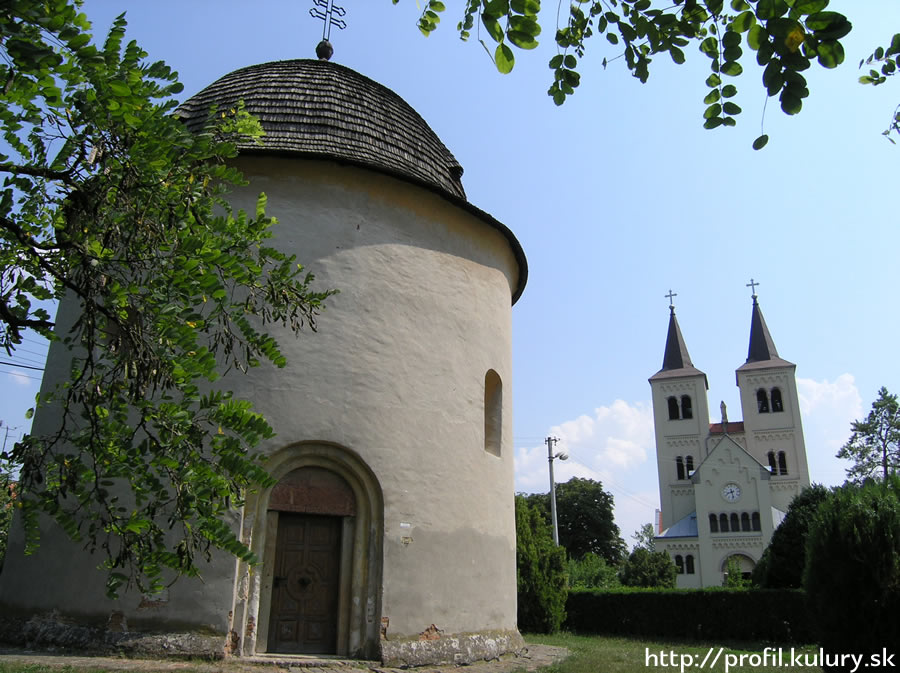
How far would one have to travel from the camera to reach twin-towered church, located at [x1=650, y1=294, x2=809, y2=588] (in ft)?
159

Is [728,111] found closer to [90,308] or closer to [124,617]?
[90,308]

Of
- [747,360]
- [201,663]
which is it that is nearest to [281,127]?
[201,663]

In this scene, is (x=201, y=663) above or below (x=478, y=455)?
below

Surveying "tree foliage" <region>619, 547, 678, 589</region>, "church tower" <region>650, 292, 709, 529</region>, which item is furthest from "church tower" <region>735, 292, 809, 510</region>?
"tree foliage" <region>619, 547, 678, 589</region>

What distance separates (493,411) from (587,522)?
48.6 m

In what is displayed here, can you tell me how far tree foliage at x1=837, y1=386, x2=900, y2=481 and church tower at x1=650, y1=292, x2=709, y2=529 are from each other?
1339 centimetres

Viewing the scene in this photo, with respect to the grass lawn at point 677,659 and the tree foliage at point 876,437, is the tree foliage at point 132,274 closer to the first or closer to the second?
the grass lawn at point 677,659

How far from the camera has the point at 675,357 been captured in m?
60.4

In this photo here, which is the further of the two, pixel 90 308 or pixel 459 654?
pixel 459 654

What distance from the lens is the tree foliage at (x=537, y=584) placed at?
16.4m

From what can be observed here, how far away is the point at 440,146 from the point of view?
12.1m

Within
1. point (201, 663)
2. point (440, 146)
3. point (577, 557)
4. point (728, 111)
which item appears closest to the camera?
point (728, 111)

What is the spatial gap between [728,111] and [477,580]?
7.07 m

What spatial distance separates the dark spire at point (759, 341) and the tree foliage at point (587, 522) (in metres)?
17.7
